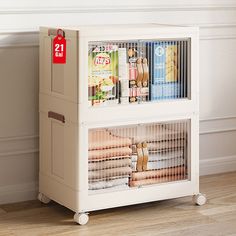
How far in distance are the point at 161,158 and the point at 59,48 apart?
68cm

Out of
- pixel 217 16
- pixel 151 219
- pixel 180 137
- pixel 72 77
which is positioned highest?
pixel 217 16

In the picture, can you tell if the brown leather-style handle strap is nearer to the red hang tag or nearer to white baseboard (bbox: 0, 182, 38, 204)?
the red hang tag

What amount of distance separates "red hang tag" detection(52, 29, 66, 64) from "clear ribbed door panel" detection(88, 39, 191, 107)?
12cm

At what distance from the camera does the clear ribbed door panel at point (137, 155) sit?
3.05 metres

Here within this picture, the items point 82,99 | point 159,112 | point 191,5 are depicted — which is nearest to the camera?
point 82,99

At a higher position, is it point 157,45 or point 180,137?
point 157,45

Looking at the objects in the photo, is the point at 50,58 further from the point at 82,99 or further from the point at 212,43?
the point at 212,43

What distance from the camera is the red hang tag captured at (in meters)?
2.99

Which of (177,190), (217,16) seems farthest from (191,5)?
(177,190)

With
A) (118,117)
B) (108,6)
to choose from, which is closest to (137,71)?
(118,117)

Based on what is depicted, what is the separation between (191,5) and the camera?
3629 millimetres

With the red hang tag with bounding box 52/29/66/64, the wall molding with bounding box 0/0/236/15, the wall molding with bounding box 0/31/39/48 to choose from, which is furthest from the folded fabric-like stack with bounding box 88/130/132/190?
the wall molding with bounding box 0/0/236/15

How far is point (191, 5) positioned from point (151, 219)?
1.18 metres

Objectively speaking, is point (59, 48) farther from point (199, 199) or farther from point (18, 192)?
point (199, 199)
